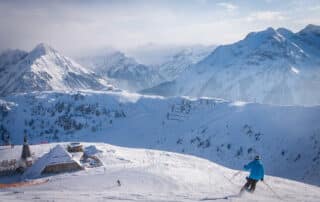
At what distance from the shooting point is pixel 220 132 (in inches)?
5221

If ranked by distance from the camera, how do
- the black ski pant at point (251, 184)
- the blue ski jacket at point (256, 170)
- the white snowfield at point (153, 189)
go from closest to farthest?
the white snowfield at point (153, 189) < the blue ski jacket at point (256, 170) < the black ski pant at point (251, 184)

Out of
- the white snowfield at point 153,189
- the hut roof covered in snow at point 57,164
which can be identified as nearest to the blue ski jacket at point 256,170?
the white snowfield at point 153,189

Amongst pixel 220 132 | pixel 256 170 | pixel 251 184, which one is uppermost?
pixel 256 170

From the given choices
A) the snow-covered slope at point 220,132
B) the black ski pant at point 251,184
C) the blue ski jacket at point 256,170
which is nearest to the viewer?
the blue ski jacket at point 256,170

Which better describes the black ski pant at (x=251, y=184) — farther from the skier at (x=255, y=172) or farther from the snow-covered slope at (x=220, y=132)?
the snow-covered slope at (x=220, y=132)

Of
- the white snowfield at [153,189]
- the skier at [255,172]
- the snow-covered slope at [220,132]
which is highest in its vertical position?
the skier at [255,172]

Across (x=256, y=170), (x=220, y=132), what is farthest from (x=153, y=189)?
(x=220, y=132)

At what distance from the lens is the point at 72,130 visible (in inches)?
7431

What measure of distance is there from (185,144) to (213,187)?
114 metres

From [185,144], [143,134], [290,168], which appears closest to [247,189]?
[290,168]

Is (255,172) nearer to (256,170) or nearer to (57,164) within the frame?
(256,170)

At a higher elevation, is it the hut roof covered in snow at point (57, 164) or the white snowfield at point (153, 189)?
the white snowfield at point (153, 189)

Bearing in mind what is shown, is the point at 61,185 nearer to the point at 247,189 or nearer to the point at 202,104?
the point at 247,189

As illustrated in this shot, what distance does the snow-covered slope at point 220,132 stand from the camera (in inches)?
4099
